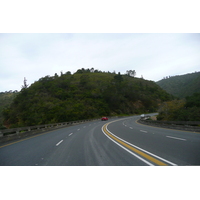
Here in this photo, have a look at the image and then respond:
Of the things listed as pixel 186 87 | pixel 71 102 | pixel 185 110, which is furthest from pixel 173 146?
pixel 186 87

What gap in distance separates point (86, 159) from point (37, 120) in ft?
153

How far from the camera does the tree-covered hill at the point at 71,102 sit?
172 feet

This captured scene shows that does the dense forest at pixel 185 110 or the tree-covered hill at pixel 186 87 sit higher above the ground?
the tree-covered hill at pixel 186 87

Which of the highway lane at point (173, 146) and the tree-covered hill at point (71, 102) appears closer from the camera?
the highway lane at point (173, 146)

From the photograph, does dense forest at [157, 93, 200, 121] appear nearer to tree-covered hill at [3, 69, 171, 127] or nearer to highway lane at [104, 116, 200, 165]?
→ highway lane at [104, 116, 200, 165]

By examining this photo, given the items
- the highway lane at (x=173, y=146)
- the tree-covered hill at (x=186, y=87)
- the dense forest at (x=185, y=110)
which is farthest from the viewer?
the tree-covered hill at (x=186, y=87)

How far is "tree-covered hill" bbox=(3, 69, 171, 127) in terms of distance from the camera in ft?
172

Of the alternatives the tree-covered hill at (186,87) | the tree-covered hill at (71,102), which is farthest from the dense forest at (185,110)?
the tree-covered hill at (186,87)

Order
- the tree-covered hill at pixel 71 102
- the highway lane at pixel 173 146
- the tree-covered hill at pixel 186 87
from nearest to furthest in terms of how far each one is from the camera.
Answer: the highway lane at pixel 173 146, the tree-covered hill at pixel 71 102, the tree-covered hill at pixel 186 87

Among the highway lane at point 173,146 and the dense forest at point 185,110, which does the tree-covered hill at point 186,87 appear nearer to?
the dense forest at point 185,110

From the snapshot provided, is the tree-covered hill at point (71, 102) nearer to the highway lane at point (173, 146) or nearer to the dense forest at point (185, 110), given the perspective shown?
the dense forest at point (185, 110)

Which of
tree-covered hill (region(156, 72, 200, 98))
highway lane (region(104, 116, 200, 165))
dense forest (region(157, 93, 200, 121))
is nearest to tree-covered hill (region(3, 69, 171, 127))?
tree-covered hill (region(156, 72, 200, 98))

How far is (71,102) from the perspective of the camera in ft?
219

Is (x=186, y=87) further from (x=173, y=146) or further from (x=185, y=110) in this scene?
(x=173, y=146)
